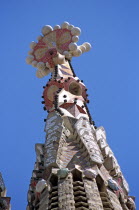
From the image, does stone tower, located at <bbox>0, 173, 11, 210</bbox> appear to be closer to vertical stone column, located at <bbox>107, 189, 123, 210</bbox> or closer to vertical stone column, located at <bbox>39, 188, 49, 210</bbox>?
vertical stone column, located at <bbox>39, 188, 49, 210</bbox>

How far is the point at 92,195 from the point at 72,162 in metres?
2.61

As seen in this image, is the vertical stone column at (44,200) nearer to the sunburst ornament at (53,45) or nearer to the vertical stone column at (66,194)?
the vertical stone column at (66,194)

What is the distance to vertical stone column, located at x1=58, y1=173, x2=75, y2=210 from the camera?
474 inches

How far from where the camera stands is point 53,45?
26391mm

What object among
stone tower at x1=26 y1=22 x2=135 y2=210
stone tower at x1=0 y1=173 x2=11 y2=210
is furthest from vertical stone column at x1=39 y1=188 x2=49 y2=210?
stone tower at x1=0 y1=173 x2=11 y2=210

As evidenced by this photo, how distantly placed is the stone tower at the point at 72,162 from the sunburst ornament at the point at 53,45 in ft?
8.85

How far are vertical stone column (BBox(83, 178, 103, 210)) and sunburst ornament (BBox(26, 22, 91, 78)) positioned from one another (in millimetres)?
12699

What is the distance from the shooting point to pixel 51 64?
986 inches

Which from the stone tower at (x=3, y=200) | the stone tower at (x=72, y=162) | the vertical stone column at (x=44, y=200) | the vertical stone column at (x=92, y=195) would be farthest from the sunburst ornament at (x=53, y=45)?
the vertical stone column at (x=92, y=195)

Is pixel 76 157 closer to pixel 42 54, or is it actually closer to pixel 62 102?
pixel 62 102

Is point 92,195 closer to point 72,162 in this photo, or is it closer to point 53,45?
point 72,162

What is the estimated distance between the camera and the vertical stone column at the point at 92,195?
12125 millimetres

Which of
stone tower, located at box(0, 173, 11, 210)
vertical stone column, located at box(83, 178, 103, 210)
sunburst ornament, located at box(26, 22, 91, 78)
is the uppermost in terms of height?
sunburst ornament, located at box(26, 22, 91, 78)

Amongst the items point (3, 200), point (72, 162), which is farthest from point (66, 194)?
point (3, 200)
